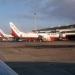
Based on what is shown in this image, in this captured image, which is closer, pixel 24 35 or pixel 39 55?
pixel 39 55

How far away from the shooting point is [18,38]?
372 feet

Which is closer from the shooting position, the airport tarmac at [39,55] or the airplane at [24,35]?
the airport tarmac at [39,55]

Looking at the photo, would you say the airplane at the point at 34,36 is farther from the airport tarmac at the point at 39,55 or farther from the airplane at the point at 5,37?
the airport tarmac at the point at 39,55

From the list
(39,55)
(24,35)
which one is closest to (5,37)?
(24,35)

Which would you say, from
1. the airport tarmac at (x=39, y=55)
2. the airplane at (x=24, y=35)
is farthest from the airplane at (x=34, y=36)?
the airport tarmac at (x=39, y=55)

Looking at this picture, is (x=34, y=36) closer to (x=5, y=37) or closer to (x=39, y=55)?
(x=5, y=37)

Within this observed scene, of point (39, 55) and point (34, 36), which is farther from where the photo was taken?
point (34, 36)

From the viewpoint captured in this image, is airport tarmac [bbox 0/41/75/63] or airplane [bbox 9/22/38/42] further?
airplane [bbox 9/22/38/42]

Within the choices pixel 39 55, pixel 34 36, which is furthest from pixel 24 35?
pixel 39 55

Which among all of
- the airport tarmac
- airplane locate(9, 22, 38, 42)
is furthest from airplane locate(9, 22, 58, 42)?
the airport tarmac

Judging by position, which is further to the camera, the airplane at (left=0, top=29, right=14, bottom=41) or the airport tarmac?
the airplane at (left=0, top=29, right=14, bottom=41)

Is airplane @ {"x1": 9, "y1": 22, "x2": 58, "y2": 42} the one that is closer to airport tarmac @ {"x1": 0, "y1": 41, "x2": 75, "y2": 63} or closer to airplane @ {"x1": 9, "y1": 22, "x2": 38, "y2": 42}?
airplane @ {"x1": 9, "y1": 22, "x2": 38, "y2": 42}

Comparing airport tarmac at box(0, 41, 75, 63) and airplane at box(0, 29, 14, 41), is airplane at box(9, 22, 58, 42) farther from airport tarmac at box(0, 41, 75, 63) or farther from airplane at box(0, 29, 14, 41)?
airport tarmac at box(0, 41, 75, 63)

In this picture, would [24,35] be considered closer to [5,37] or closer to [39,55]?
[5,37]
